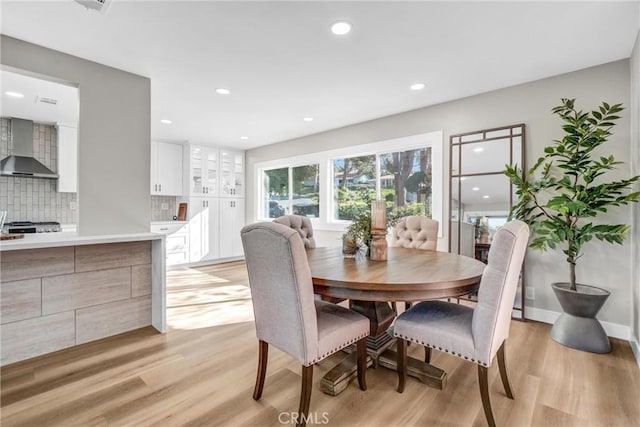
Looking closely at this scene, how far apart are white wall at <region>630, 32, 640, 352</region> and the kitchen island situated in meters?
3.85

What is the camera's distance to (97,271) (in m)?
2.54

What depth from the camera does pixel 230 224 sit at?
6227 millimetres

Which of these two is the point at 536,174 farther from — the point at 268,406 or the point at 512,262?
the point at 268,406

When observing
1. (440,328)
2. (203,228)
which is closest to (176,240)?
(203,228)

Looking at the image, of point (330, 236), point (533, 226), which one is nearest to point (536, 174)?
point (533, 226)

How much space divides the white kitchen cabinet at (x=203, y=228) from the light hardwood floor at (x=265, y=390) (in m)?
3.17

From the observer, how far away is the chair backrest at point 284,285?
1413mm

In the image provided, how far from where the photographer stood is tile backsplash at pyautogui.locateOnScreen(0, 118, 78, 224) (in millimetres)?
4141

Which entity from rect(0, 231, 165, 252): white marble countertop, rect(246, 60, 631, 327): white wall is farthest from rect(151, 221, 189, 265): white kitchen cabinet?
rect(246, 60, 631, 327): white wall

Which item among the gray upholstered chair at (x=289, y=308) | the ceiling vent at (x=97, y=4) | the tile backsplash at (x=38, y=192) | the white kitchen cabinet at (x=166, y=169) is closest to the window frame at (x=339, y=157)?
the white kitchen cabinet at (x=166, y=169)

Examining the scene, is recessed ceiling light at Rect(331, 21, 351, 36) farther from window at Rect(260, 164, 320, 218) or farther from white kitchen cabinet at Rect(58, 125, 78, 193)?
white kitchen cabinet at Rect(58, 125, 78, 193)

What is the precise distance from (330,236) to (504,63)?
10.5ft

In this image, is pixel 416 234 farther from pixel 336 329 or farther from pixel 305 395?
pixel 305 395

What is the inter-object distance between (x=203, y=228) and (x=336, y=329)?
4814 millimetres
